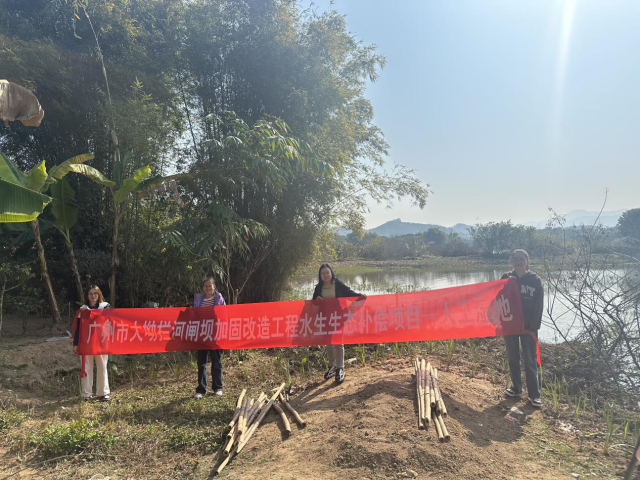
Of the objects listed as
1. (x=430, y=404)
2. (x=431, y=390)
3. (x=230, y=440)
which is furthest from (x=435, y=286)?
(x=230, y=440)

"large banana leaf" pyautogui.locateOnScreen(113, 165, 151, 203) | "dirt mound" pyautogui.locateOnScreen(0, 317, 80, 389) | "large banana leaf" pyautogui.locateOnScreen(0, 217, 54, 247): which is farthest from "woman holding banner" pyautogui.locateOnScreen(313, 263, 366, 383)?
"large banana leaf" pyautogui.locateOnScreen(0, 217, 54, 247)

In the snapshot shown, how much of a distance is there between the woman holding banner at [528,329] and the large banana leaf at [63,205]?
603 cm

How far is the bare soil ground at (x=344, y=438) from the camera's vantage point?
249cm

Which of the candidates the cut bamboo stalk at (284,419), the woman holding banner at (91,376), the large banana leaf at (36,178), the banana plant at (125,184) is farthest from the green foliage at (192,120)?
the cut bamboo stalk at (284,419)

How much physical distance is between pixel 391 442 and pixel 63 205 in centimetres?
560

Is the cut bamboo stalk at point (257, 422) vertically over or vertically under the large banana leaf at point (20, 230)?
under

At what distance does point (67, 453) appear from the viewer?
290 centimetres

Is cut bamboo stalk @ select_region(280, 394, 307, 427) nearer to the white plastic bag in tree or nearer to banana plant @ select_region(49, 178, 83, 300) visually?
banana plant @ select_region(49, 178, 83, 300)

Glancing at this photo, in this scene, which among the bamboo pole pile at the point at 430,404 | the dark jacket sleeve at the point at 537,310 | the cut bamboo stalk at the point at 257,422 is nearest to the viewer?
the bamboo pole pile at the point at 430,404

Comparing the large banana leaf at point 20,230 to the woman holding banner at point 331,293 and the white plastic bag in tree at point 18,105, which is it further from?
the woman holding banner at point 331,293

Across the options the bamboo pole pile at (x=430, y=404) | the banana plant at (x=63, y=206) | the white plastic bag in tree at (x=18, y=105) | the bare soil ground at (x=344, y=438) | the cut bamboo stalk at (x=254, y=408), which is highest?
the white plastic bag in tree at (x=18, y=105)

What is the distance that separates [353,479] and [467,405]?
1472mm

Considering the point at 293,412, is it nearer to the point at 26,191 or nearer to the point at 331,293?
the point at 331,293

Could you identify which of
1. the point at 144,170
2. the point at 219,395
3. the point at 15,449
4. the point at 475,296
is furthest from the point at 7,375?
the point at 475,296
